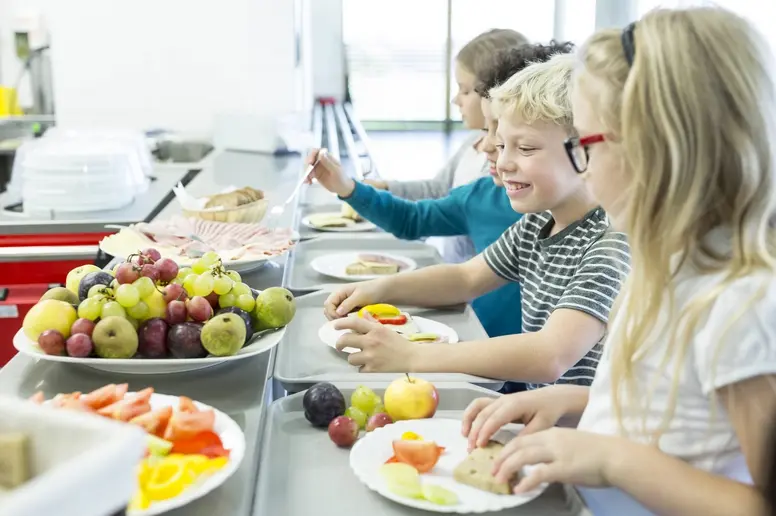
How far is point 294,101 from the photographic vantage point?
13.1ft

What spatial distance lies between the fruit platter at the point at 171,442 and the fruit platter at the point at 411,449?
0.50 ft

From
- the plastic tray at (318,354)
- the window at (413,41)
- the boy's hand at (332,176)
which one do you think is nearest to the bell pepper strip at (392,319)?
the plastic tray at (318,354)

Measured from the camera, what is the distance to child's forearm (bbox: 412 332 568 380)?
1.35 meters

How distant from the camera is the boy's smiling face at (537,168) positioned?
1.58 metres

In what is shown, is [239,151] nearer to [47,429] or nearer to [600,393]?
[600,393]

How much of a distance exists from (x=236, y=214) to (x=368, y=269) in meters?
0.39

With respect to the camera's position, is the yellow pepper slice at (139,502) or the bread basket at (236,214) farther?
the bread basket at (236,214)

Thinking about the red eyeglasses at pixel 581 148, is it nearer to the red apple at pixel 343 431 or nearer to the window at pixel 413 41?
the red apple at pixel 343 431

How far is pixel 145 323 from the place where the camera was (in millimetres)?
1215

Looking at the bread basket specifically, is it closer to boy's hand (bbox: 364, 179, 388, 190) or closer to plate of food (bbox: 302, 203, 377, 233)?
plate of food (bbox: 302, 203, 377, 233)

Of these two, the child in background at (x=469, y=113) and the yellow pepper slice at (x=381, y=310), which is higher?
the child in background at (x=469, y=113)

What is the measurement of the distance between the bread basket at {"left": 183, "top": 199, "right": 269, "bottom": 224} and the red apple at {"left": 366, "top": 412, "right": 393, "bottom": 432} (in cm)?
106

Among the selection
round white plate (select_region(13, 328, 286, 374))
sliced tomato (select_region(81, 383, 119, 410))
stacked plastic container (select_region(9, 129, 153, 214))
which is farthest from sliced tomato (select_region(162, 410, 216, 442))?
stacked plastic container (select_region(9, 129, 153, 214))

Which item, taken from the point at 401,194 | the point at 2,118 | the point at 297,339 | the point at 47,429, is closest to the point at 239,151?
the point at 401,194
